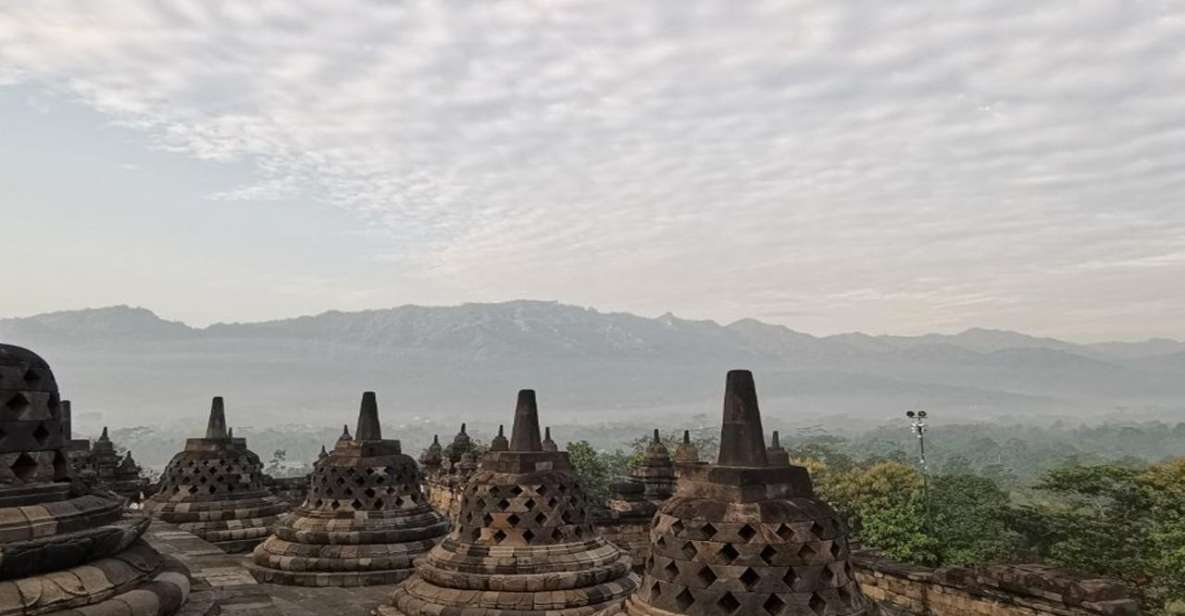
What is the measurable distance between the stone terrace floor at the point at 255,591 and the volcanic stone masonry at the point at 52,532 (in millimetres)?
4466

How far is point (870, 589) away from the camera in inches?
675

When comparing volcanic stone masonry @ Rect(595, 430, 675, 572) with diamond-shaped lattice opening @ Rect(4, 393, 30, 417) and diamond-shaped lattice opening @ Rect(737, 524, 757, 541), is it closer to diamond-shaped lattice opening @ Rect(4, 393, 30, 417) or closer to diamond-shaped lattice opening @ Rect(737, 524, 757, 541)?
diamond-shaped lattice opening @ Rect(737, 524, 757, 541)

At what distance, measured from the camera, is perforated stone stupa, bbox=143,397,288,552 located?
19.9m

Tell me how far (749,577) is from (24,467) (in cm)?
584

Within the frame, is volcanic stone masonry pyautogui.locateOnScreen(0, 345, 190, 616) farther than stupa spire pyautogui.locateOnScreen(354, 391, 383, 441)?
No

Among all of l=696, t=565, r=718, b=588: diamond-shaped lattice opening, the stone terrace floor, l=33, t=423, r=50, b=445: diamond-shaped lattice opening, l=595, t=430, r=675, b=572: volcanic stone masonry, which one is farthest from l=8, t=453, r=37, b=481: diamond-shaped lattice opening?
l=595, t=430, r=675, b=572: volcanic stone masonry

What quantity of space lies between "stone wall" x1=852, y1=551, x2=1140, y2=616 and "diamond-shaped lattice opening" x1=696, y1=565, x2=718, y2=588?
590 centimetres

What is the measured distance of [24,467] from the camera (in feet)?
20.8

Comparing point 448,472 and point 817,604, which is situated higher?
point 817,604

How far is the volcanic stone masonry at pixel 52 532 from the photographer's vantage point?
19.1 feet

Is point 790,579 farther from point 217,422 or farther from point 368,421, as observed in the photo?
point 217,422

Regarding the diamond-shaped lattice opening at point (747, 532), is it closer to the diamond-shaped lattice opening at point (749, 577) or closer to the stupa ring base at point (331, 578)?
the diamond-shaped lattice opening at point (749, 577)

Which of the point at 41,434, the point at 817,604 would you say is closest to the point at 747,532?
the point at 817,604

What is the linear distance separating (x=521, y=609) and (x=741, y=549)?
591 centimetres
